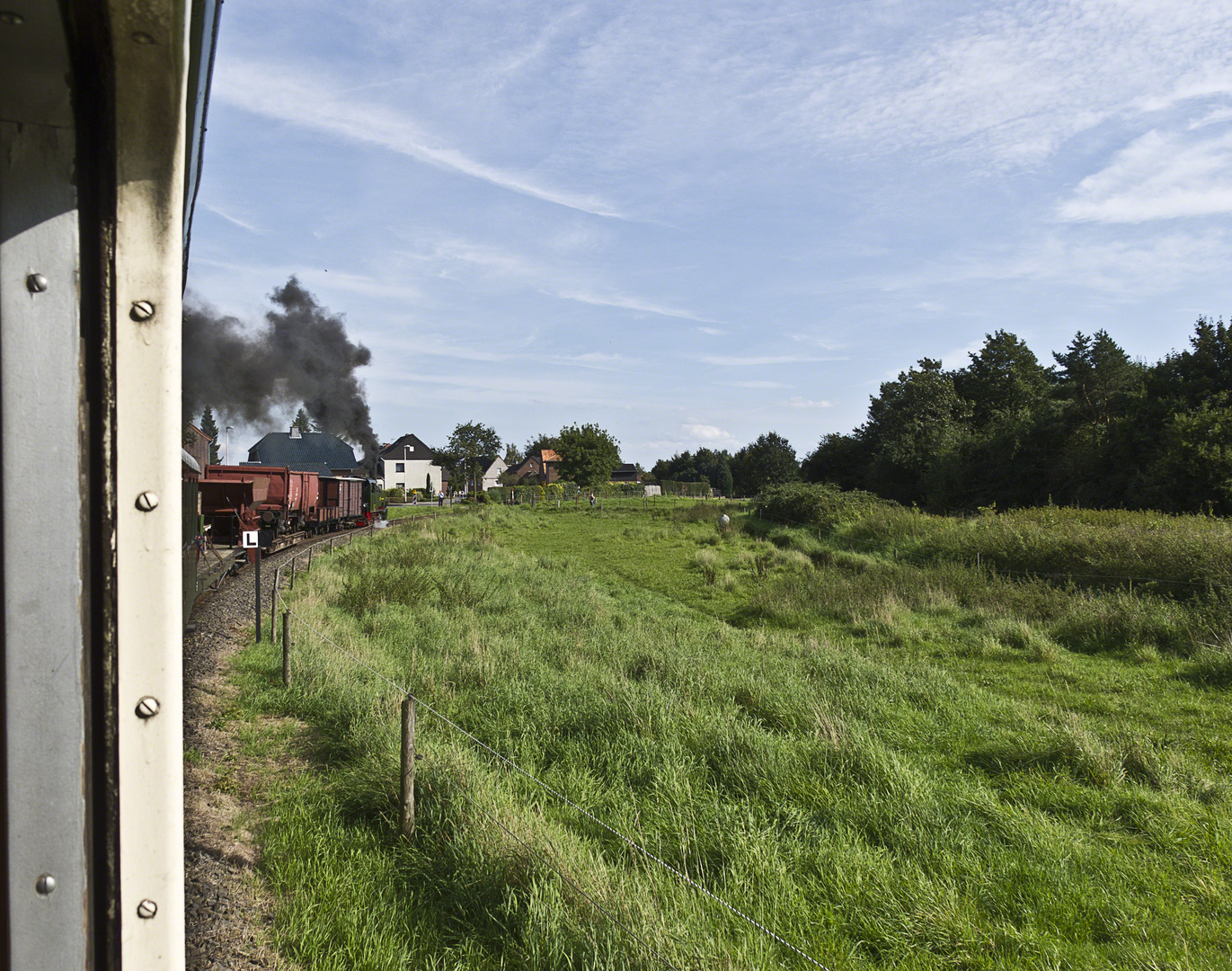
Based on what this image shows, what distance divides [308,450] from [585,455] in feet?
101

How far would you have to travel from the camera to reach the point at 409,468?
8919cm

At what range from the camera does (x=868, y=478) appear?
56156 millimetres

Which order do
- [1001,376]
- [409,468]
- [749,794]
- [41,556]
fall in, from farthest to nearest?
[409,468] → [1001,376] → [749,794] → [41,556]

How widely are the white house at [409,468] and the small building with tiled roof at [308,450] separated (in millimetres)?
36293

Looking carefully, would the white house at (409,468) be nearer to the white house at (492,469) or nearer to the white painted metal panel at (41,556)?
the white house at (492,469)

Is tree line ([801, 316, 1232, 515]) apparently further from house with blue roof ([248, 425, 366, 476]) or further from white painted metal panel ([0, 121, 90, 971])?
house with blue roof ([248, 425, 366, 476])

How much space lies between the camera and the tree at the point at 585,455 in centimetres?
7531

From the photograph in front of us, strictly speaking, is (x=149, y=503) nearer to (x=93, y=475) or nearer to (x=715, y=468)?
(x=93, y=475)

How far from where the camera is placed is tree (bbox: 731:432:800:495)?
97.0 m

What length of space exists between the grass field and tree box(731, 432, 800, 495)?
3302 inches

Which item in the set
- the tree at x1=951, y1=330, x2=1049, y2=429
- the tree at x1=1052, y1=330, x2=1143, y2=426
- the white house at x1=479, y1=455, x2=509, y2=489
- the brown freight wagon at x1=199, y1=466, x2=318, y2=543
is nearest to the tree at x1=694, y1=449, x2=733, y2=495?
the white house at x1=479, y1=455, x2=509, y2=489

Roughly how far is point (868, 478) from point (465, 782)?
54923 mm

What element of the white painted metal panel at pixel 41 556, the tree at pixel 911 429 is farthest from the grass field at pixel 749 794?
the tree at pixel 911 429

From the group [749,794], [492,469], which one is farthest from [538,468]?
[749,794]
